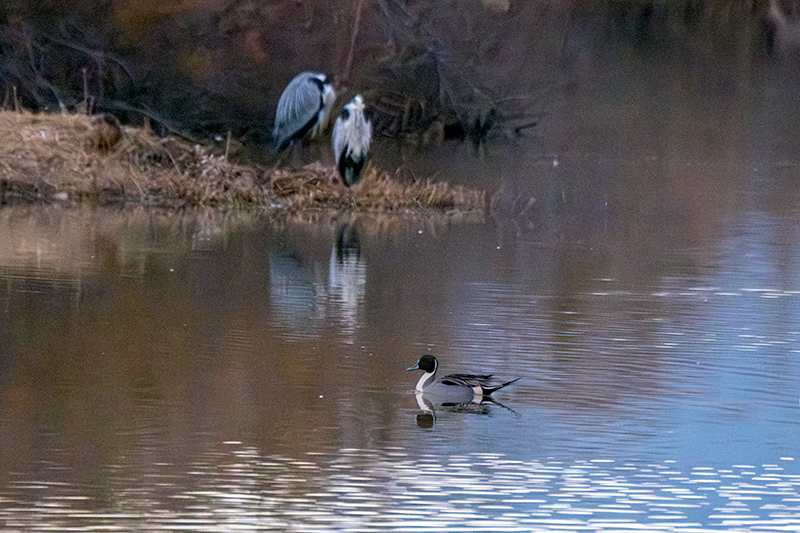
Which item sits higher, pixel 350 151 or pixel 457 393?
pixel 350 151

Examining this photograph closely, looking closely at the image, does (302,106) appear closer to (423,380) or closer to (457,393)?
(423,380)

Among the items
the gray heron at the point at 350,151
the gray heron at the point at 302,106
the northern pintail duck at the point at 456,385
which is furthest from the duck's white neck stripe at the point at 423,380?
the gray heron at the point at 302,106

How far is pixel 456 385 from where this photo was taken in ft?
24.6

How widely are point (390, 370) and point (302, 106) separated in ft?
41.1

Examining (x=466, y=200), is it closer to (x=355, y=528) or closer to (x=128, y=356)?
(x=128, y=356)

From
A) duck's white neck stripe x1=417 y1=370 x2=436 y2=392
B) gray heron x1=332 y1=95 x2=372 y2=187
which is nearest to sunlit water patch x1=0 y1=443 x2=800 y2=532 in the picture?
duck's white neck stripe x1=417 y1=370 x2=436 y2=392

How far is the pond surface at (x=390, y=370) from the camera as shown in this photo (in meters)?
5.82

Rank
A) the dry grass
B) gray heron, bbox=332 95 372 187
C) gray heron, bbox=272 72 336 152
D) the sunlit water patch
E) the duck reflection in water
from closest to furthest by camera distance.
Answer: the sunlit water patch < the duck reflection in water < the dry grass < gray heron, bbox=332 95 372 187 < gray heron, bbox=272 72 336 152

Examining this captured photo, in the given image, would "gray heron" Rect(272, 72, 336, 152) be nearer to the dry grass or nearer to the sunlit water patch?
the dry grass

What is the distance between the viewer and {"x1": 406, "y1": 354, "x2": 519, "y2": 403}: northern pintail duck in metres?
7.49

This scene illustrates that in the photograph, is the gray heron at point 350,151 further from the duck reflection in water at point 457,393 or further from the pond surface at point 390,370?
the duck reflection in water at point 457,393

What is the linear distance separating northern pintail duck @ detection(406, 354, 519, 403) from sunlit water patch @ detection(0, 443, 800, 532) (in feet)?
3.33

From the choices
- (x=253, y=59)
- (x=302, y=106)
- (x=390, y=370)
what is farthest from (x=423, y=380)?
(x=253, y=59)

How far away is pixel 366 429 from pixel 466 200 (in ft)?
37.9
